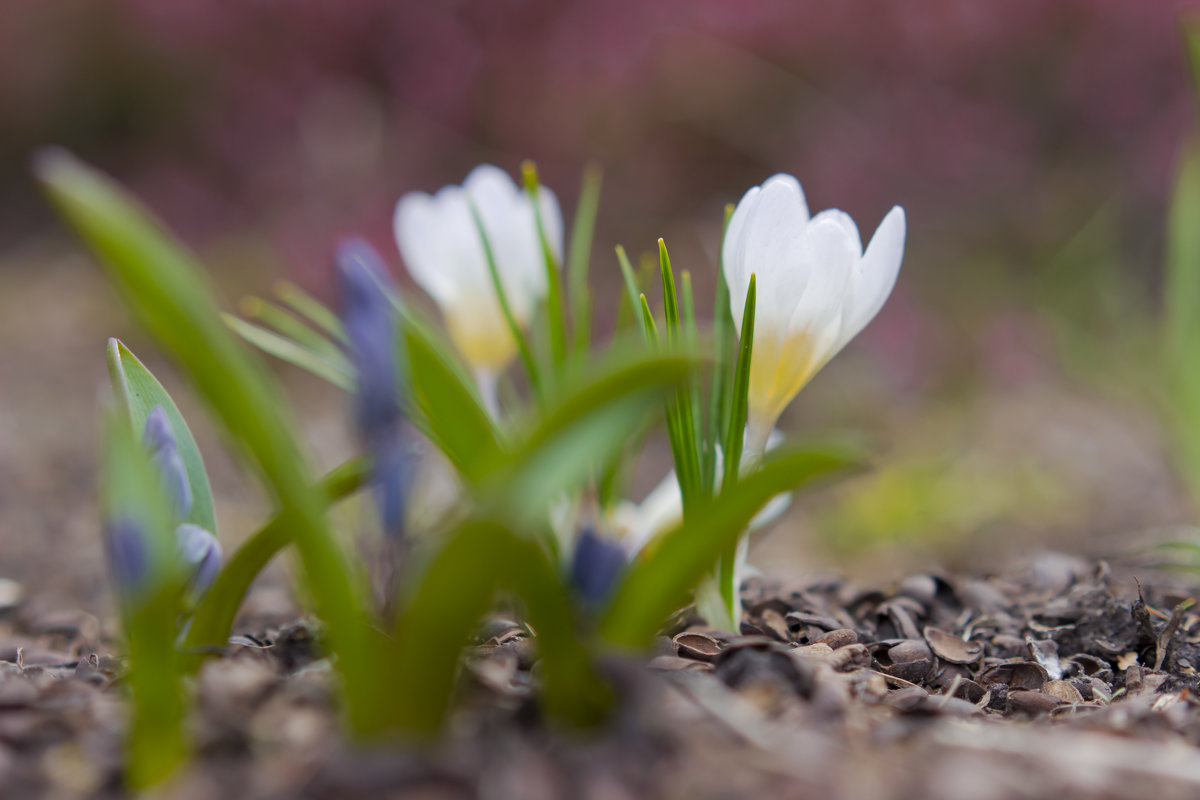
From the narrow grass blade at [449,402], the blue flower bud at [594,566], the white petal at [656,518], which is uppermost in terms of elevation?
the narrow grass blade at [449,402]

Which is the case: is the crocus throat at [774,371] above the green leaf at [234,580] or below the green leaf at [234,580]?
above

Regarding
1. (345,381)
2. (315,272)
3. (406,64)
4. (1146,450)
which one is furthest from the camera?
(406,64)

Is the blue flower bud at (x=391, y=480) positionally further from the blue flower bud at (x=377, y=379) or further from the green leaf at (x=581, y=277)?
the green leaf at (x=581, y=277)

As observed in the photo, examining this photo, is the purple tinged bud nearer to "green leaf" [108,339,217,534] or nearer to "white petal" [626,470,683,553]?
"green leaf" [108,339,217,534]

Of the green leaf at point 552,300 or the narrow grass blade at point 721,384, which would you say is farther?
the green leaf at point 552,300

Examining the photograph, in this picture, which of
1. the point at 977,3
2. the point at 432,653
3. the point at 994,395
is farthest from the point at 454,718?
the point at 977,3

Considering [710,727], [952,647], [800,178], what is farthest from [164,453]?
[800,178]

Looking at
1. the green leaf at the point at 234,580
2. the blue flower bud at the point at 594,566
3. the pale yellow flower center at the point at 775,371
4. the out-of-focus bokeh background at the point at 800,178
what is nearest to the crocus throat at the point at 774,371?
the pale yellow flower center at the point at 775,371

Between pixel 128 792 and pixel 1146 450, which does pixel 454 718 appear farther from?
pixel 1146 450
